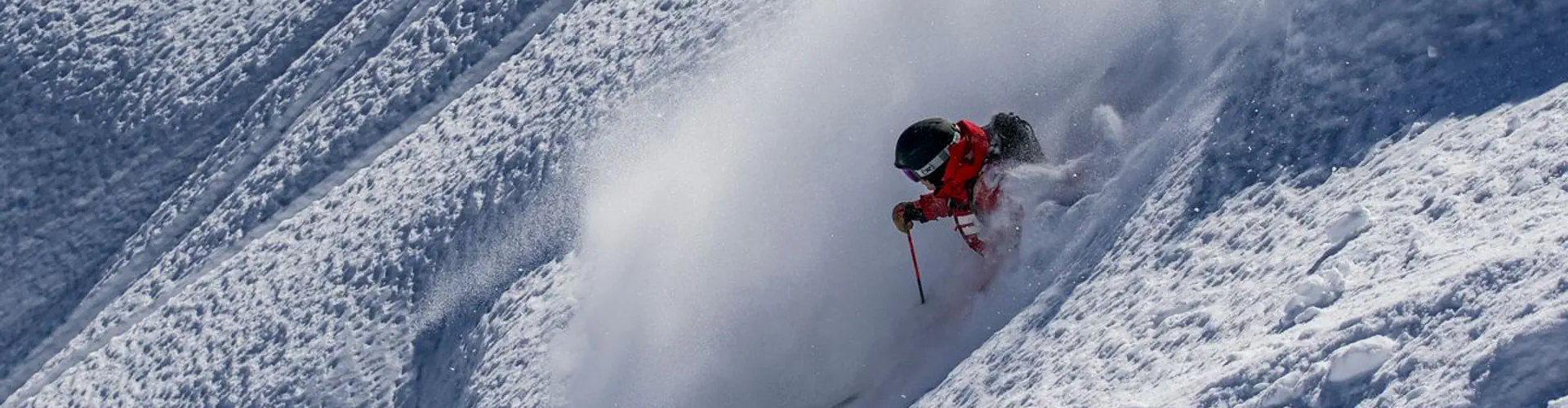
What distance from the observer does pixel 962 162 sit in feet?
31.0

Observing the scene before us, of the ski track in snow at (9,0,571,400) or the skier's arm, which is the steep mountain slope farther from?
the skier's arm

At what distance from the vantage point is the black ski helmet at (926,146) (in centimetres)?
926

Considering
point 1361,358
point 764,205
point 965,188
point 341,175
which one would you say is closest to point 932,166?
point 965,188

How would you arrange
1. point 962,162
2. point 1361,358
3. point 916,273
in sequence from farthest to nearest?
1. point 916,273
2. point 962,162
3. point 1361,358

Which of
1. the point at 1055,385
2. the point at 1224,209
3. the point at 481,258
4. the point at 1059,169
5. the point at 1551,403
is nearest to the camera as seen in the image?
the point at 1551,403

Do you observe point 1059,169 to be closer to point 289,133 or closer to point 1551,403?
point 1551,403

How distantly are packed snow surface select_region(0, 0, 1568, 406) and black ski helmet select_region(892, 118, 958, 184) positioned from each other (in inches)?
23.0

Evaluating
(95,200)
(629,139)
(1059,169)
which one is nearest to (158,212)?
(95,200)

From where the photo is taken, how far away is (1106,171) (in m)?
9.34

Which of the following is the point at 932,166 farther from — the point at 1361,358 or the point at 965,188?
the point at 1361,358

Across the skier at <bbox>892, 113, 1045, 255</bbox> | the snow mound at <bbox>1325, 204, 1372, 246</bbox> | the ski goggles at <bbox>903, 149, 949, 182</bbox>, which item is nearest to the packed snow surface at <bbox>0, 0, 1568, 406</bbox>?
the snow mound at <bbox>1325, 204, 1372, 246</bbox>

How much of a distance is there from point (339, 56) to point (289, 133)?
1.12 m

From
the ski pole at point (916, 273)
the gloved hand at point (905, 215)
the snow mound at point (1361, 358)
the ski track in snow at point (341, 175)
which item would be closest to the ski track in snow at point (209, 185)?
the ski track in snow at point (341, 175)

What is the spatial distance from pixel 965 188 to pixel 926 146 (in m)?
0.44
